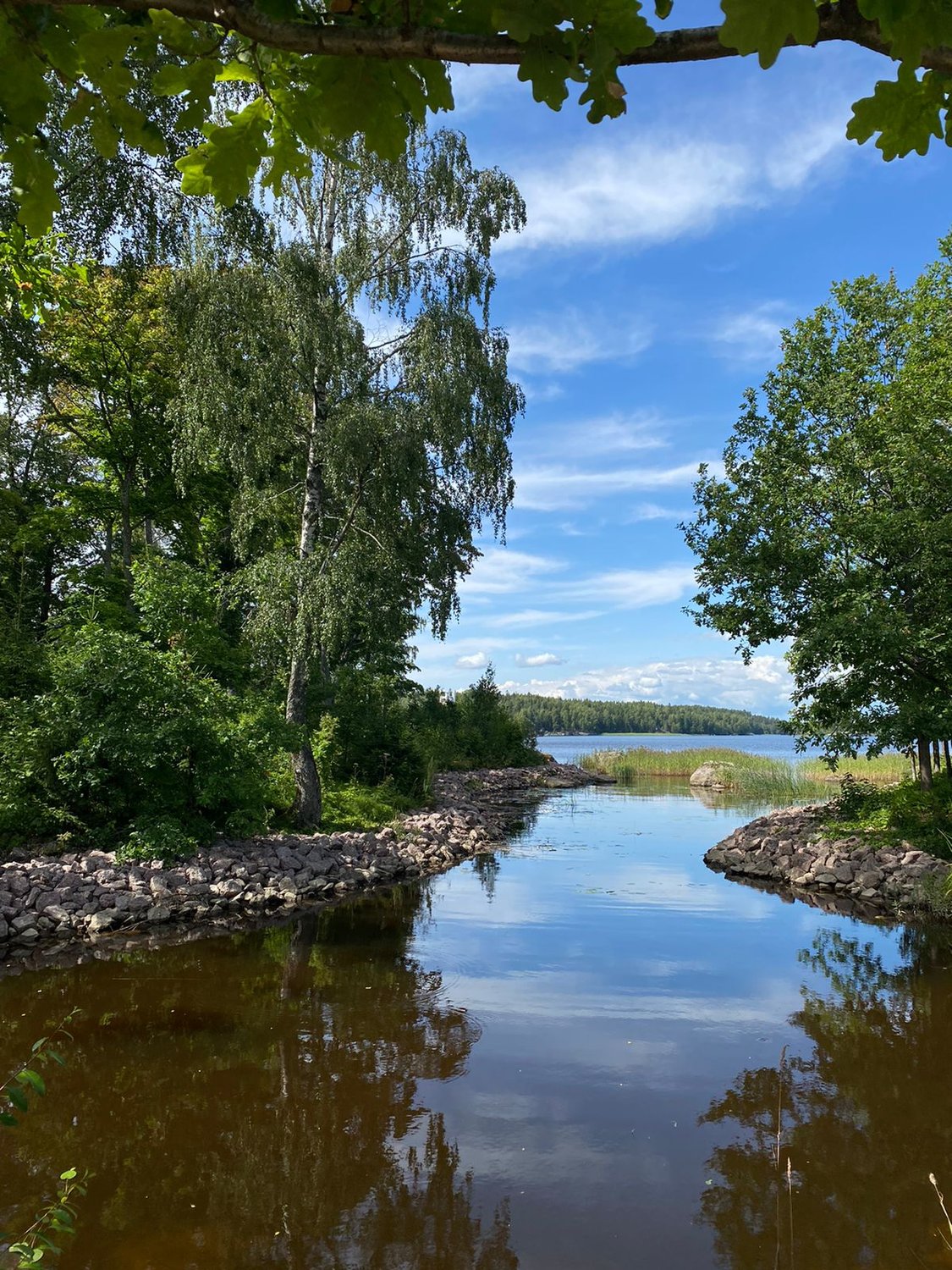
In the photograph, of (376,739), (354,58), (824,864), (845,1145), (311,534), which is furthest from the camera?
(376,739)

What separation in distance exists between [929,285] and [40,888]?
19331mm

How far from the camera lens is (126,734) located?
1084 centimetres

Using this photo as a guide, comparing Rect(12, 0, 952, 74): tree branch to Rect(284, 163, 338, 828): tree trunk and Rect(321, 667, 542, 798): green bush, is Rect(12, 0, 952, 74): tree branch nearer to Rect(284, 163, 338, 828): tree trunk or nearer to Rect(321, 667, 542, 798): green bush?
Rect(284, 163, 338, 828): tree trunk

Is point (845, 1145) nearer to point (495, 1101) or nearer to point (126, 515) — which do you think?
point (495, 1101)

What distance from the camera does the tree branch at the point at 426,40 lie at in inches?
55.9

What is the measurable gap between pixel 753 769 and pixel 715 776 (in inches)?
66.9

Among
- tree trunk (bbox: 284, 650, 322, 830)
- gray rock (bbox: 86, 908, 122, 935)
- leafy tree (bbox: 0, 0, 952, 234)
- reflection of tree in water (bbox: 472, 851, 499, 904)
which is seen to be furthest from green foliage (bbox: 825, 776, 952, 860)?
leafy tree (bbox: 0, 0, 952, 234)

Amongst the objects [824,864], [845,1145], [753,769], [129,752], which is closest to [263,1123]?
[845,1145]

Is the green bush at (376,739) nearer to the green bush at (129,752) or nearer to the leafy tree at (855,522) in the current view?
the green bush at (129,752)

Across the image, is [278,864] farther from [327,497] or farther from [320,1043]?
[327,497]

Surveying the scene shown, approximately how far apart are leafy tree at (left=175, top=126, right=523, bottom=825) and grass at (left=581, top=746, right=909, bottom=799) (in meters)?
15.7

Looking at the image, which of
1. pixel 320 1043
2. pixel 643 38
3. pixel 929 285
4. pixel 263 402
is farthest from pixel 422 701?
pixel 643 38

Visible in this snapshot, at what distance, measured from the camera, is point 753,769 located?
35.1 metres

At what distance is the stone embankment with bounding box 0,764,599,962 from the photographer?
9.29m
